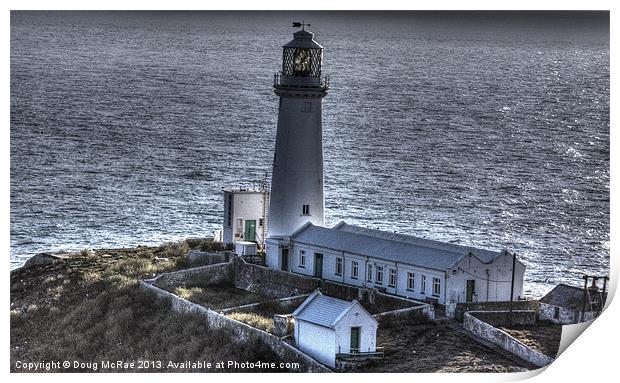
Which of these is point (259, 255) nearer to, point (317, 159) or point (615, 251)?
point (317, 159)

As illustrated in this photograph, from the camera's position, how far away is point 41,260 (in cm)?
3853

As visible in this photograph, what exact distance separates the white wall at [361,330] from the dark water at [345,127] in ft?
20.1

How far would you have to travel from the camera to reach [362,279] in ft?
114

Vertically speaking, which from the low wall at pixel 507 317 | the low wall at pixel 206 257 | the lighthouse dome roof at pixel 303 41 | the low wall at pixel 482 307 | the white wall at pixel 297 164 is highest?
the lighthouse dome roof at pixel 303 41

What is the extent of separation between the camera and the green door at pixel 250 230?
38.2 meters

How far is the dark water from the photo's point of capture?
4025 cm

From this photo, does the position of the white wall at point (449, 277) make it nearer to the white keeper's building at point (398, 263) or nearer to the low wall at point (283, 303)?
the white keeper's building at point (398, 263)

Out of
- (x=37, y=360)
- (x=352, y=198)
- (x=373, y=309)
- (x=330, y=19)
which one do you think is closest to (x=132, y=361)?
(x=37, y=360)

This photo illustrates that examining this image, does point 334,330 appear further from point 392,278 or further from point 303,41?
point 303,41

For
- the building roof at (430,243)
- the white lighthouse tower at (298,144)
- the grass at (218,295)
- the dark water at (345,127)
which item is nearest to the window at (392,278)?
the building roof at (430,243)

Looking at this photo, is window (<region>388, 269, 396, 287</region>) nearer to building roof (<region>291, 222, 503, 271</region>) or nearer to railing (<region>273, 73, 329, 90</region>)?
building roof (<region>291, 222, 503, 271</region>)

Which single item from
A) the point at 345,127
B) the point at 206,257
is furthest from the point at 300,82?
the point at 345,127

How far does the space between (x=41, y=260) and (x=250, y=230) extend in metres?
4.02

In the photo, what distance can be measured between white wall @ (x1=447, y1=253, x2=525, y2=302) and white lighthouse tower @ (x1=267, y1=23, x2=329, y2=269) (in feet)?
13.3
